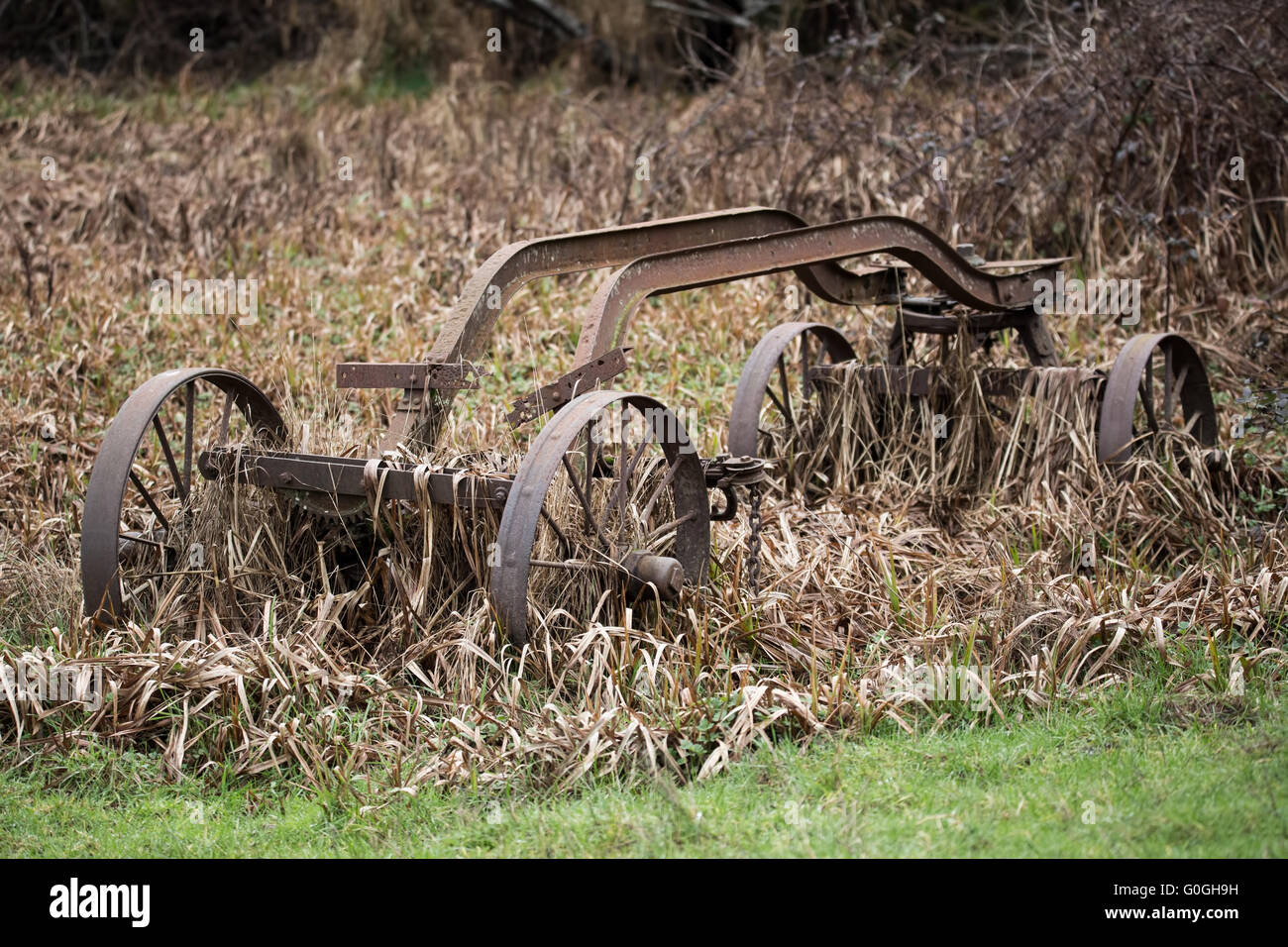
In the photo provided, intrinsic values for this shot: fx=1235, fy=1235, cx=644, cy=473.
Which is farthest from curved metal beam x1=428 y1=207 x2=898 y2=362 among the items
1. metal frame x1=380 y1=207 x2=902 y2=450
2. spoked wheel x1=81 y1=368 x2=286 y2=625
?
spoked wheel x1=81 y1=368 x2=286 y2=625

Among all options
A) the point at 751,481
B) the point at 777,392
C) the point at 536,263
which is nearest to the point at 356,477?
the point at 536,263

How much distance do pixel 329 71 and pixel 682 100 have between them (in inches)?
175

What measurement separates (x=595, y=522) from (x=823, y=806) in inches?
53.4

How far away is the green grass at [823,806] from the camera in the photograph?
296cm

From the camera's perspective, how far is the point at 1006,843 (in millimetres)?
2924

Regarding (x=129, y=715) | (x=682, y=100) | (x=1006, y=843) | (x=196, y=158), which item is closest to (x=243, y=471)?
(x=129, y=715)

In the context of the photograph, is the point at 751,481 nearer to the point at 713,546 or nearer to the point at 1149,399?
the point at 713,546

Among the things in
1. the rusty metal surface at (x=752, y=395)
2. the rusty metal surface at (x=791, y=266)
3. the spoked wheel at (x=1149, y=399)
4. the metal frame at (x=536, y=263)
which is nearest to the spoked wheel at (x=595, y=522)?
the rusty metal surface at (x=791, y=266)

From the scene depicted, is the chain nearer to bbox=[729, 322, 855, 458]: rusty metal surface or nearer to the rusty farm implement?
the rusty farm implement

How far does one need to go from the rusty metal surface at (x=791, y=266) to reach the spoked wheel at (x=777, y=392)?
0.79 m

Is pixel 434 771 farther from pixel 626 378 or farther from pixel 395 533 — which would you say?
pixel 626 378

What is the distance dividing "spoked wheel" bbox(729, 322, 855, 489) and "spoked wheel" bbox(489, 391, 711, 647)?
3.76 feet

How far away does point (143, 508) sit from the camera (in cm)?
530

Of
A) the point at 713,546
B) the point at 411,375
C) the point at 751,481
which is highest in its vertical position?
the point at 411,375
